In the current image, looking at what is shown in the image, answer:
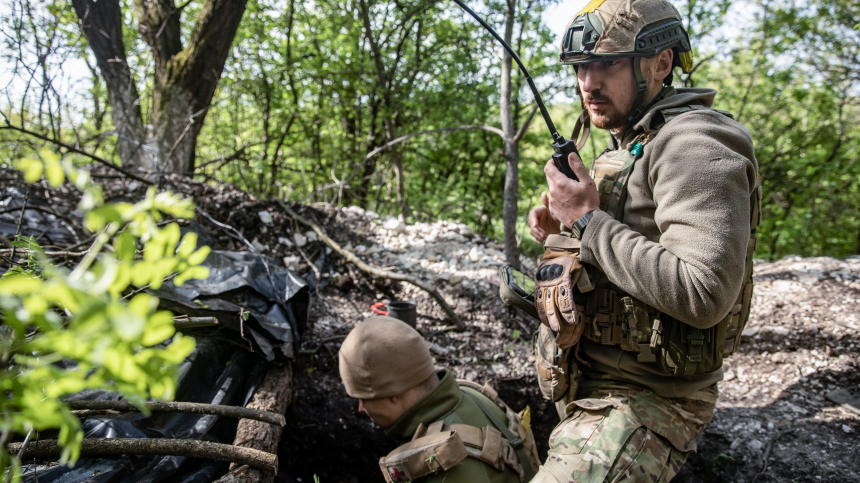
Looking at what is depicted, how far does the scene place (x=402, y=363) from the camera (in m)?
2.18

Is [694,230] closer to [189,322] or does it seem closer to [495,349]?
[189,322]

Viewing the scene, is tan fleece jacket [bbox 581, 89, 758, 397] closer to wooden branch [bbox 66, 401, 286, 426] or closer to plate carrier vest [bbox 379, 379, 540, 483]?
plate carrier vest [bbox 379, 379, 540, 483]

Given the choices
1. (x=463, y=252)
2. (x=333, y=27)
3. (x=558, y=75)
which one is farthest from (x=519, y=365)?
(x=333, y=27)

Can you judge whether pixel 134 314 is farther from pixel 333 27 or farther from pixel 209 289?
pixel 333 27

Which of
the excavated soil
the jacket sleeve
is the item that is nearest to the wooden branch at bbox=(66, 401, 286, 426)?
the excavated soil

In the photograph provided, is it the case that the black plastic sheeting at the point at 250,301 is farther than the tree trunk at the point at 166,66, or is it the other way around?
the tree trunk at the point at 166,66

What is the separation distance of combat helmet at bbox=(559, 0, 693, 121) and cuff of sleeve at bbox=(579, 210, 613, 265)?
470 mm

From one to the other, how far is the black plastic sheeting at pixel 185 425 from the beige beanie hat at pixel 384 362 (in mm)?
622

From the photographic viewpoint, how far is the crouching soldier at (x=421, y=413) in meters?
1.93

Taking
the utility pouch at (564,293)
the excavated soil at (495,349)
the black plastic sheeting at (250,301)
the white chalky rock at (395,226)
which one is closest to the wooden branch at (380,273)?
the excavated soil at (495,349)

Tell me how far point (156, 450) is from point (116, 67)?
A: 5502mm

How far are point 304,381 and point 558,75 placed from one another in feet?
15.8

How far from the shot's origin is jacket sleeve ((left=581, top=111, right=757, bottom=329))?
141 cm

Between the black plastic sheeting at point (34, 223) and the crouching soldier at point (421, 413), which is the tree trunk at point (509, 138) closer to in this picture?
the crouching soldier at point (421, 413)
